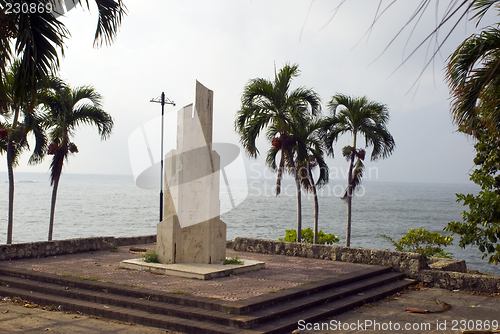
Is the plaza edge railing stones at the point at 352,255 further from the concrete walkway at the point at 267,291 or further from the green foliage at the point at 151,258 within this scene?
the green foliage at the point at 151,258

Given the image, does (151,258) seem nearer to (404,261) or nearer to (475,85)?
(404,261)

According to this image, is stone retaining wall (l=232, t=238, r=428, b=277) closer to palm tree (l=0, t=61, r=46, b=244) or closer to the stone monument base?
the stone monument base

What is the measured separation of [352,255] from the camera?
41.3 ft

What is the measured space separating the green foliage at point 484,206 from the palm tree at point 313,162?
8.31 meters

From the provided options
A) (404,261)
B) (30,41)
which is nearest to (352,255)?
(404,261)

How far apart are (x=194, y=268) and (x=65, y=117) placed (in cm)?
901

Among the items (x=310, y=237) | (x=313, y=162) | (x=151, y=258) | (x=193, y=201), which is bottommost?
(x=310, y=237)

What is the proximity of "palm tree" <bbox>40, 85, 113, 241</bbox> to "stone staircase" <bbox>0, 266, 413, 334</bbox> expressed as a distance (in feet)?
23.4

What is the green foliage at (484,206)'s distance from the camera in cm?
880

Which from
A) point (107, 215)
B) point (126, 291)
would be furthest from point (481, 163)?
point (107, 215)

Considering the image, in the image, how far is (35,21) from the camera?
6055mm

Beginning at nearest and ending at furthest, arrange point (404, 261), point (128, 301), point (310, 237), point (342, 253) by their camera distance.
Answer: point (128, 301)
point (404, 261)
point (342, 253)
point (310, 237)

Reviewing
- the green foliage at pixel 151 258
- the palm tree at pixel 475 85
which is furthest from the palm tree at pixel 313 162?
the palm tree at pixel 475 85

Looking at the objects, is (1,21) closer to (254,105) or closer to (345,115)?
(254,105)
